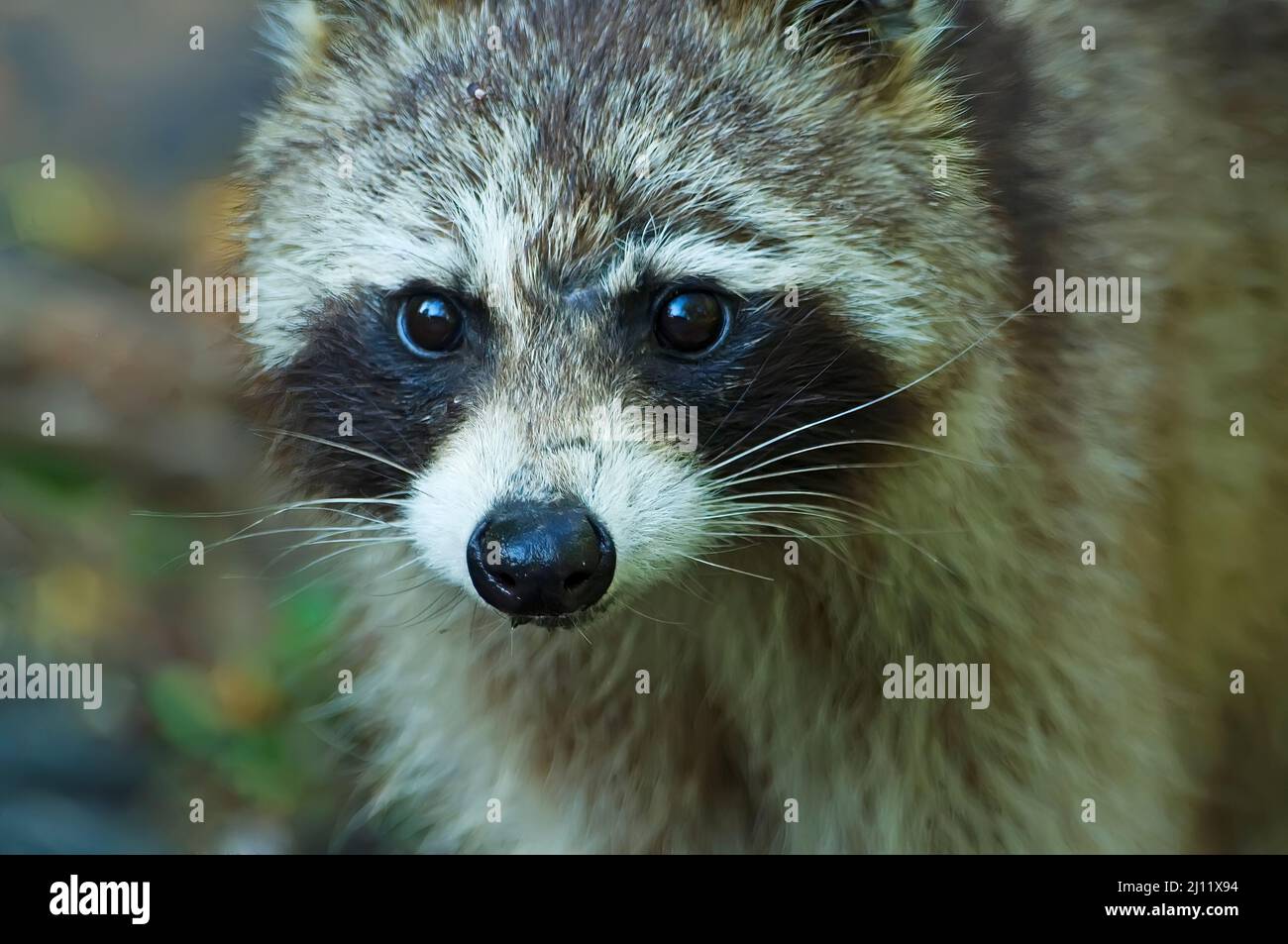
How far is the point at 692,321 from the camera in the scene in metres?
2.01

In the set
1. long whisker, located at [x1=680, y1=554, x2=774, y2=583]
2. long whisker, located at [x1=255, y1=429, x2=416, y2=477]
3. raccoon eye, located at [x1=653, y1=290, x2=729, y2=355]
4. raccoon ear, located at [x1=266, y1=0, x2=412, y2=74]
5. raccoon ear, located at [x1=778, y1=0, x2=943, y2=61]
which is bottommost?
long whisker, located at [x1=680, y1=554, x2=774, y2=583]

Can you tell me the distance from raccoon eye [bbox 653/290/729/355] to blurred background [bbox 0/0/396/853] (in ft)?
5.10

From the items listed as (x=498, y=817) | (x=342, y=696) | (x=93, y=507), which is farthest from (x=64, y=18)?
(x=498, y=817)

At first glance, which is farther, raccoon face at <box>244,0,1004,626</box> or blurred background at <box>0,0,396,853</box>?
blurred background at <box>0,0,396,853</box>

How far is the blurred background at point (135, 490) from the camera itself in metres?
3.45

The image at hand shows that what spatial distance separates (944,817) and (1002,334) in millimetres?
880

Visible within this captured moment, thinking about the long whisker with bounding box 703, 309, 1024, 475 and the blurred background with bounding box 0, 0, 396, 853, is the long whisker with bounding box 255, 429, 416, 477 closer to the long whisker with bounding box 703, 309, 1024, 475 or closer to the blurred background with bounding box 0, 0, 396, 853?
the long whisker with bounding box 703, 309, 1024, 475

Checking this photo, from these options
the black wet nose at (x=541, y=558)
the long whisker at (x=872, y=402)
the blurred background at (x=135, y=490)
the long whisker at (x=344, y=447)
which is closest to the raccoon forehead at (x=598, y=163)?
the long whisker at (x=872, y=402)

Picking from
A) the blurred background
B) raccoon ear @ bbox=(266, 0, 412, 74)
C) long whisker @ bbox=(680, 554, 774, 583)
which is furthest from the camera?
the blurred background

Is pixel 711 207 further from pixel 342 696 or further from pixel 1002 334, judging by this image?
pixel 342 696

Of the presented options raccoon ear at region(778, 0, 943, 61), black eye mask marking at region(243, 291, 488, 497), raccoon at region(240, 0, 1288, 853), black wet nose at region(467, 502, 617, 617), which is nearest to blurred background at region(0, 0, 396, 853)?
raccoon at region(240, 0, 1288, 853)

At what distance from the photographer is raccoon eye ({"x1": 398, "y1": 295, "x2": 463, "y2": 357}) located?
205cm

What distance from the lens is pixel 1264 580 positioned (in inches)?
110

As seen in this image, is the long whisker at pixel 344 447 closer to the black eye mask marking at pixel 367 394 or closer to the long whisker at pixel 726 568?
the black eye mask marking at pixel 367 394
